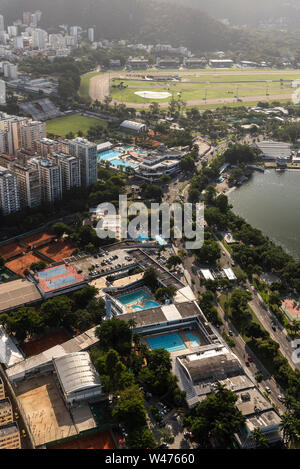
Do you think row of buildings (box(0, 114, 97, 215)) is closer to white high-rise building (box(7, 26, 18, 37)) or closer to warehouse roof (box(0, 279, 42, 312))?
warehouse roof (box(0, 279, 42, 312))

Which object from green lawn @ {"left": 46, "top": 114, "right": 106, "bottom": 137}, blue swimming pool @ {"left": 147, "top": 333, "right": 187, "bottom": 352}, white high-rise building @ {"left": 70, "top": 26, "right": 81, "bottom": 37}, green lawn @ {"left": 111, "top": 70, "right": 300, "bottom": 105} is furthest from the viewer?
white high-rise building @ {"left": 70, "top": 26, "right": 81, "bottom": 37}

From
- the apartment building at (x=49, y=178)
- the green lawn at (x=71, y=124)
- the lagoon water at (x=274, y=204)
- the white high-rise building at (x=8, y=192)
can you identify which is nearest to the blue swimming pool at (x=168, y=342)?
the lagoon water at (x=274, y=204)

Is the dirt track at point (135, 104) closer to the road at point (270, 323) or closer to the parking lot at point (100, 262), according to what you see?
the parking lot at point (100, 262)

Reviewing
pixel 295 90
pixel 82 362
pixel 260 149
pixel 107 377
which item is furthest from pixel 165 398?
pixel 295 90

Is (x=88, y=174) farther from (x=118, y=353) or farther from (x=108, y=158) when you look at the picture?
(x=118, y=353)

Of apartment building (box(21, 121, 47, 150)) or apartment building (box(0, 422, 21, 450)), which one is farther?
apartment building (box(21, 121, 47, 150))

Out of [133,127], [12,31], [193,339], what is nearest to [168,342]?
[193,339]

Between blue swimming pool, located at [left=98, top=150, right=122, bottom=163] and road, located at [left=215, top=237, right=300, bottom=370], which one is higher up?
blue swimming pool, located at [left=98, top=150, right=122, bottom=163]
